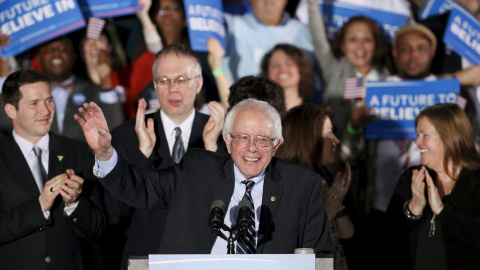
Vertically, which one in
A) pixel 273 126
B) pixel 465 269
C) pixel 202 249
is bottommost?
pixel 465 269

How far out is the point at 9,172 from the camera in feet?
13.4

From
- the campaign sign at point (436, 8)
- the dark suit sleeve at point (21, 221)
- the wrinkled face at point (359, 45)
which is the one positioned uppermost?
the campaign sign at point (436, 8)

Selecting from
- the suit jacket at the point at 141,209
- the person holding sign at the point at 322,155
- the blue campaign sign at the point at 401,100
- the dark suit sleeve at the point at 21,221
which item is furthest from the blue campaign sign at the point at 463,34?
the dark suit sleeve at the point at 21,221

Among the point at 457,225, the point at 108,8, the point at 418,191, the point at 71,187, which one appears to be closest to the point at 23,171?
the point at 71,187

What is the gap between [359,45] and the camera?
6.35 meters

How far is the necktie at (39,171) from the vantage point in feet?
13.6

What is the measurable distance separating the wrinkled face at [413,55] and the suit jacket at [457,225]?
2157 mm

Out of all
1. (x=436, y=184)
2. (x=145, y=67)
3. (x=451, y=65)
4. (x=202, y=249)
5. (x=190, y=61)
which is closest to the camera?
(x=202, y=249)

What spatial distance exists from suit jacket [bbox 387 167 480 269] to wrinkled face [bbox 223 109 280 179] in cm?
145

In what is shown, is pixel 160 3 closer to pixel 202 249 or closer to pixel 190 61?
pixel 190 61

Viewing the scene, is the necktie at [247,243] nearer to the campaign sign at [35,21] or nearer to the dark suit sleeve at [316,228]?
the dark suit sleeve at [316,228]

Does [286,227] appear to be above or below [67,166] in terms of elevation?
below

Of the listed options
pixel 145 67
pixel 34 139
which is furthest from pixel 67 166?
pixel 145 67

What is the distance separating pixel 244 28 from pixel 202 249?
3388 millimetres
